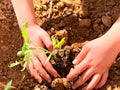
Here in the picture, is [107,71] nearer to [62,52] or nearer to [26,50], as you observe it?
[62,52]

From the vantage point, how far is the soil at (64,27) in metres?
1.90

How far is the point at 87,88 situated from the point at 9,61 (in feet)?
1.47

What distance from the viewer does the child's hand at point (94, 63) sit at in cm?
180

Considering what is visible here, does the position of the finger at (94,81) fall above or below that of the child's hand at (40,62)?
below

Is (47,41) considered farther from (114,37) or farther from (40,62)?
(114,37)

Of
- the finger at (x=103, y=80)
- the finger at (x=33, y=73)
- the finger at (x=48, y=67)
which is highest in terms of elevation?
the finger at (x=48, y=67)

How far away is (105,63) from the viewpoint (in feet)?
5.96

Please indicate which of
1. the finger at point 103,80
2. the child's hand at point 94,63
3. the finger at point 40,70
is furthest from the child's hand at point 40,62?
the finger at point 103,80

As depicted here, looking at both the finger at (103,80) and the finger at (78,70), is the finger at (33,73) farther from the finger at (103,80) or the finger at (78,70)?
the finger at (103,80)

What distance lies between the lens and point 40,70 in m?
1.83

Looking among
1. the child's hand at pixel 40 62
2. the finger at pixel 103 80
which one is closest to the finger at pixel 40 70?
the child's hand at pixel 40 62

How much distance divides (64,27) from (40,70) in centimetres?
36

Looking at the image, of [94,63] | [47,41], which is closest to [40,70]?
[47,41]

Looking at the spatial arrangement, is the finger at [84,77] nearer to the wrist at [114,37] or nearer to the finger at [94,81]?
the finger at [94,81]
